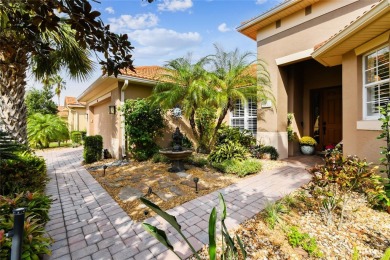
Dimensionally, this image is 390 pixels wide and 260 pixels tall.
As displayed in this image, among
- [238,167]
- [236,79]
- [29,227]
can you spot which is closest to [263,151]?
[238,167]

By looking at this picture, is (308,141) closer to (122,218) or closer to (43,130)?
(122,218)

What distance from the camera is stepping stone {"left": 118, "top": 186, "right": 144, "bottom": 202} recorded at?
15.3 ft

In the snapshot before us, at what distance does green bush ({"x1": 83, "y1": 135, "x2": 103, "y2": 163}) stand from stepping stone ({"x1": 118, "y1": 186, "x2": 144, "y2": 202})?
447 cm

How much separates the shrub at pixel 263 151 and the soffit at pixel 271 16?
223 inches

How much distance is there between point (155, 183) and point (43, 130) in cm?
1294

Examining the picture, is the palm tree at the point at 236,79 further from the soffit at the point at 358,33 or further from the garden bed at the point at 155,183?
the garden bed at the point at 155,183

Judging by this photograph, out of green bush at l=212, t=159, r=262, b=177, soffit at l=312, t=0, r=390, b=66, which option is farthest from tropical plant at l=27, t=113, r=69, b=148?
soffit at l=312, t=0, r=390, b=66

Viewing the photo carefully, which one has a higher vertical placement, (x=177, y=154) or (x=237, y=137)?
(x=237, y=137)

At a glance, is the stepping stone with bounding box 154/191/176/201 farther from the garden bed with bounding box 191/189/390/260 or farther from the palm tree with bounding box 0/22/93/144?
the palm tree with bounding box 0/22/93/144

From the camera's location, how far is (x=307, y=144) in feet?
30.8

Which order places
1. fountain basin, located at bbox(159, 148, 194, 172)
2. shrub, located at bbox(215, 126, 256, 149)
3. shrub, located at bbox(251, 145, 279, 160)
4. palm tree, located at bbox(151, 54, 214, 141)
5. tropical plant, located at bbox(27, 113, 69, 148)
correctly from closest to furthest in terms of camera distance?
fountain basin, located at bbox(159, 148, 194, 172), palm tree, located at bbox(151, 54, 214, 141), shrub, located at bbox(251, 145, 279, 160), shrub, located at bbox(215, 126, 256, 149), tropical plant, located at bbox(27, 113, 69, 148)

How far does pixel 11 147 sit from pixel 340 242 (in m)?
5.81

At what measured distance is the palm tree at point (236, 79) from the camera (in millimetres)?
8117

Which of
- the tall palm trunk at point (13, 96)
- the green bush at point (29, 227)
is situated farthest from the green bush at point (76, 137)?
the green bush at point (29, 227)
